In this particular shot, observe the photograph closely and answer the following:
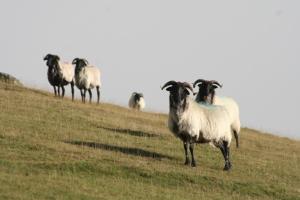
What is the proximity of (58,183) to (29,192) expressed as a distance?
1450 millimetres

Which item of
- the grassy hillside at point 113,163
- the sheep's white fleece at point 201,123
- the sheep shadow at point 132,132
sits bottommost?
the grassy hillside at point 113,163

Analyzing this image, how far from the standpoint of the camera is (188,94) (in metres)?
24.2

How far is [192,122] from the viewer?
24.0 meters

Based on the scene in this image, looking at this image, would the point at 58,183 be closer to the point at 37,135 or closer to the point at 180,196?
the point at 180,196

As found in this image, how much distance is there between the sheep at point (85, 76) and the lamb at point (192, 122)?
16.5 m

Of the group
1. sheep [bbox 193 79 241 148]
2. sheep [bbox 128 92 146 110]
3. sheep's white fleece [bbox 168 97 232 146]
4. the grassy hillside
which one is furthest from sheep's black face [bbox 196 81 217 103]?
sheep [bbox 128 92 146 110]

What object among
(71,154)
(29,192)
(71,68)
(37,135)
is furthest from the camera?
(71,68)

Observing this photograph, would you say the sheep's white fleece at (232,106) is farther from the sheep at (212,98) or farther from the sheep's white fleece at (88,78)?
the sheep's white fleece at (88,78)

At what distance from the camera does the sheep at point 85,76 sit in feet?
136

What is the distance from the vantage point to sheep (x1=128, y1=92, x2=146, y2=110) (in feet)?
172

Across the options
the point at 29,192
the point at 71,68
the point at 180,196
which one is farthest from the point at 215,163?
the point at 71,68

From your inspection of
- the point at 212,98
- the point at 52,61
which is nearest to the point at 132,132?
the point at 212,98

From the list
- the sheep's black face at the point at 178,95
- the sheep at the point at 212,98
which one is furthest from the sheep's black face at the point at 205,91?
the sheep's black face at the point at 178,95

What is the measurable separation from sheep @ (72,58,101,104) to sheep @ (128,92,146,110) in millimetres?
9424
